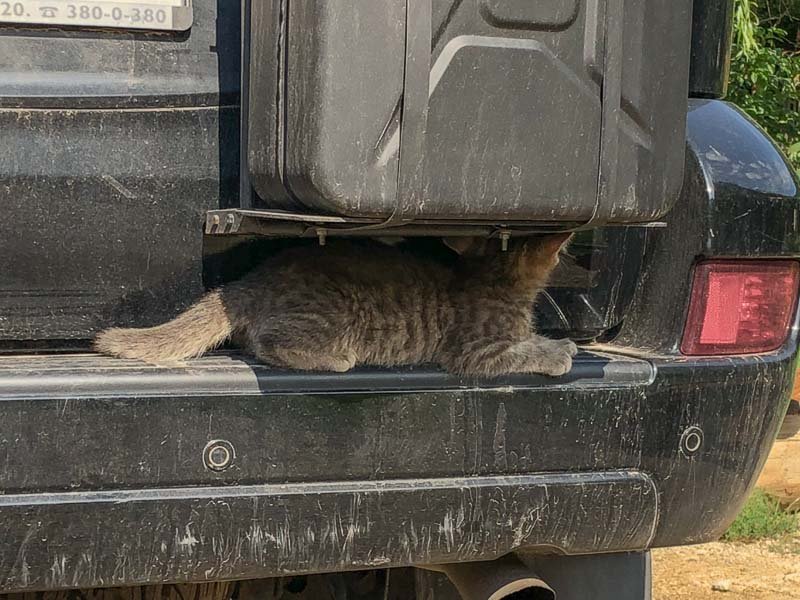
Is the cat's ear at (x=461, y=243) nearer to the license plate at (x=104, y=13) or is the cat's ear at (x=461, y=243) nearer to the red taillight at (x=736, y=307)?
the red taillight at (x=736, y=307)

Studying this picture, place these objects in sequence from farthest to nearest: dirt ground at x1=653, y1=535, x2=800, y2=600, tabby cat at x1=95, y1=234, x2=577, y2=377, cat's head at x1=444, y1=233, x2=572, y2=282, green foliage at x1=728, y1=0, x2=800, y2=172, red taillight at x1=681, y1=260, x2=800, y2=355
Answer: green foliage at x1=728, y1=0, x2=800, y2=172 < dirt ground at x1=653, y1=535, x2=800, y2=600 < cat's head at x1=444, y1=233, x2=572, y2=282 < red taillight at x1=681, y1=260, x2=800, y2=355 < tabby cat at x1=95, y1=234, x2=577, y2=377

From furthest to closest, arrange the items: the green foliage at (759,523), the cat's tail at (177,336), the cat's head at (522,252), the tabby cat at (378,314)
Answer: the green foliage at (759,523) < the cat's head at (522,252) < the tabby cat at (378,314) < the cat's tail at (177,336)

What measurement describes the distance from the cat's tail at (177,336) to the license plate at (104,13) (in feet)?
1.90

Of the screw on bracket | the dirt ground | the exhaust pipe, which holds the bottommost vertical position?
the dirt ground

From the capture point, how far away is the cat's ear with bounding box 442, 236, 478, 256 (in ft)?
8.78

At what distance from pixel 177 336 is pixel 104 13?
26.1 inches

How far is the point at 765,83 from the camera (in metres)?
7.22

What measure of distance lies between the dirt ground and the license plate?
9.96 feet

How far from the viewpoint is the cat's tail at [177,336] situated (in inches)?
89.2

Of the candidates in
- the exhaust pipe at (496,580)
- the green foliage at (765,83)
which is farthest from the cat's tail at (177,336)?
the green foliage at (765,83)

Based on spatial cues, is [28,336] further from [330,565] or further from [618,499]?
[618,499]

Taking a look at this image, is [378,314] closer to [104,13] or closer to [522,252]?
[522,252]

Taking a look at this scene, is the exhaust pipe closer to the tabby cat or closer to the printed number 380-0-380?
the tabby cat

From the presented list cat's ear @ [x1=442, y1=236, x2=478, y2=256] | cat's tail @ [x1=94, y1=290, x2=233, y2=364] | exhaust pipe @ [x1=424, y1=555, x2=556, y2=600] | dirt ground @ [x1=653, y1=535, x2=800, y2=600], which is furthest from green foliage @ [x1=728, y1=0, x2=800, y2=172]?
cat's tail @ [x1=94, y1=290, x2=233, y2=364]
